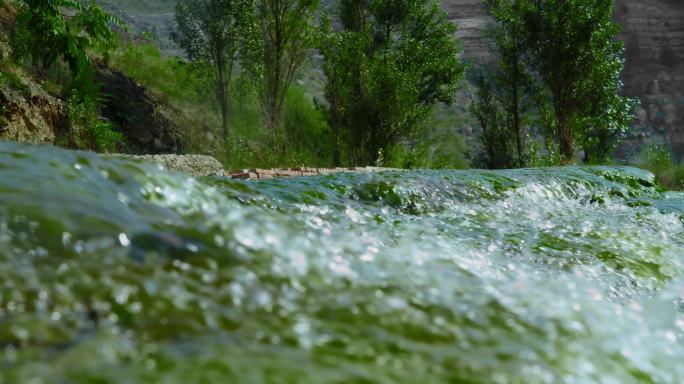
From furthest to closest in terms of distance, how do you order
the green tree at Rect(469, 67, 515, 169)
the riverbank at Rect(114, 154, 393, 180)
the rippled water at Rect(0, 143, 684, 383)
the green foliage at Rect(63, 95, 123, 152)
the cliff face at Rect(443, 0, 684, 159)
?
1. the cliff face at Rect(443, 0, 684, 159)
2. the green tree at Rect(469, 67, 515, 169)
3. the green foliage at Rect(63, 95, 123, 152)
4. the riverbank at Rect(114, 154, 393, 180)
5. the rippled water at Rect(0, 143, 684, 383)

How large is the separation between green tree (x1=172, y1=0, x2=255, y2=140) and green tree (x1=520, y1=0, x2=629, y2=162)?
7.99m

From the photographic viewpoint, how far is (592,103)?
17625 mm

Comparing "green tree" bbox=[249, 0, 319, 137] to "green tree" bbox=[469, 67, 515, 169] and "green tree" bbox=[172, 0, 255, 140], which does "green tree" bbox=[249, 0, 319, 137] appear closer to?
"green tree" bbox=[172, 0, 255, 140]

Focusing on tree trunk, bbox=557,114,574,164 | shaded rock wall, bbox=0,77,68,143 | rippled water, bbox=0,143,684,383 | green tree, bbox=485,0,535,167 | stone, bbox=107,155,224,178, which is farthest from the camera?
green tree, bbox=485,0,535,167

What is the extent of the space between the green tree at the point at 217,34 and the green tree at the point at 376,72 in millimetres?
3251

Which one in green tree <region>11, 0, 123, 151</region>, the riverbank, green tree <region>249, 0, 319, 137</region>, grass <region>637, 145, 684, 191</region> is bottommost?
grass <region>637, 145, 684, 191</region>

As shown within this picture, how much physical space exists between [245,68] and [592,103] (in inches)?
396

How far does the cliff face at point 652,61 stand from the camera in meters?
47.7

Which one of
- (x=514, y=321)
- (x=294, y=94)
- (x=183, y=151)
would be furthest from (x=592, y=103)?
(x=514, y=321)

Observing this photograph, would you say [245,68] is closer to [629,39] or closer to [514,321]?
[514,321]

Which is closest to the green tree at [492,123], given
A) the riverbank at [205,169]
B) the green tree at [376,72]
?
the green tree at [376,72]

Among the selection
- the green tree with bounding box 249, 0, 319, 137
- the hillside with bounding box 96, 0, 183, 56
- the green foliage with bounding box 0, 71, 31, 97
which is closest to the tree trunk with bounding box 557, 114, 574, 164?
the green tree with bounding box 249, 0, 319, 137

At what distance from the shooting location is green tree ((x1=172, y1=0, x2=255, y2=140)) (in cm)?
1891

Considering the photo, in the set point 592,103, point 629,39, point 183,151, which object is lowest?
point 183,151
